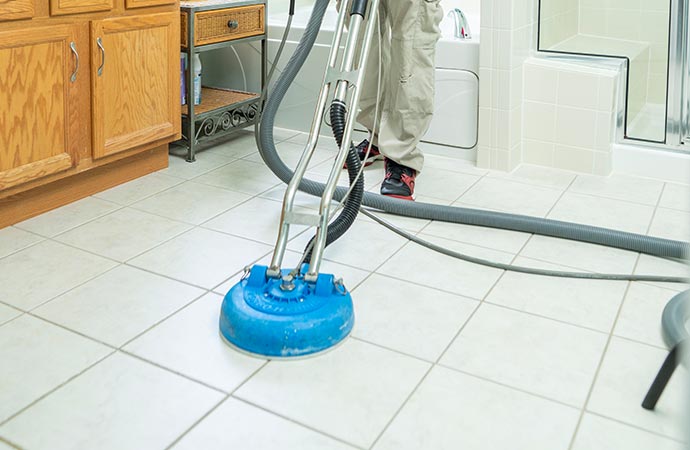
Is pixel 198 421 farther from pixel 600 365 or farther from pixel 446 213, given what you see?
pixel 446 213

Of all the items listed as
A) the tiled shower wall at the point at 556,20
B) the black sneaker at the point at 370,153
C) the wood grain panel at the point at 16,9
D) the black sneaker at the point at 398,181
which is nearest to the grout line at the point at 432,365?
the black sneaker at the point at 398,181

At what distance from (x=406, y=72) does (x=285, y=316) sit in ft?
4.12

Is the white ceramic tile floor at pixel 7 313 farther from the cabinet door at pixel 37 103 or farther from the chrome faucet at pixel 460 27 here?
the chrome faucet at pixel 460 27

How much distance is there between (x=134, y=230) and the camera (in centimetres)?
222

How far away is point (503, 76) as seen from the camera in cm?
276

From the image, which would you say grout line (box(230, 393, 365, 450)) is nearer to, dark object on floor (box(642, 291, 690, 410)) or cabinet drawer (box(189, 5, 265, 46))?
dark object on floor (box(642, 291, 690, 410))

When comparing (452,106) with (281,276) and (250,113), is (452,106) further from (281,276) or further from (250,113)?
(281,276)

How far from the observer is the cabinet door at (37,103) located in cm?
209

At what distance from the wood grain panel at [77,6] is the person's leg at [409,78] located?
91 cm

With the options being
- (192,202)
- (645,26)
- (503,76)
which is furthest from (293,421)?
(645,26)

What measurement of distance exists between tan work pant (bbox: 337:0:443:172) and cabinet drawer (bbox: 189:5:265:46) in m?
0.65

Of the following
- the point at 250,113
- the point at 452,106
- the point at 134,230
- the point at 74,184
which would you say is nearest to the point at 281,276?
the point at 134,230

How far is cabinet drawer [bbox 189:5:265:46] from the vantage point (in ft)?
9.34

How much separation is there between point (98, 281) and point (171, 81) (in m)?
1.05
